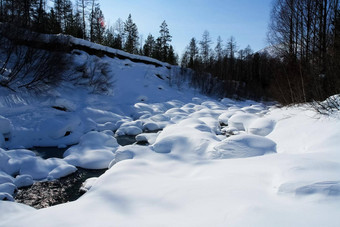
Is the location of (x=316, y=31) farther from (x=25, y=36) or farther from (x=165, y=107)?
(x=25, y=36)

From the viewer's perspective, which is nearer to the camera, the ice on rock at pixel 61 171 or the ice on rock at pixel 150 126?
the ice on rock at pixel 61 171

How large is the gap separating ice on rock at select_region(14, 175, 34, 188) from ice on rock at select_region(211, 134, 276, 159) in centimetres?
364

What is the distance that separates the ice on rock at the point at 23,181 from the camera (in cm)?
407

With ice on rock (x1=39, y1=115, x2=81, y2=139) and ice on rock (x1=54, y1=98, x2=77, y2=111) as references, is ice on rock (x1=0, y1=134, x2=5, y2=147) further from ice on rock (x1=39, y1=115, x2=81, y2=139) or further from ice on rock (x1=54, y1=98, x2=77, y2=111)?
ice on rock (x1=54, y1=98, x2=77, y2=111)

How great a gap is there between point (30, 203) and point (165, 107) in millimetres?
11500

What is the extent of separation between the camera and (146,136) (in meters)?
7.33

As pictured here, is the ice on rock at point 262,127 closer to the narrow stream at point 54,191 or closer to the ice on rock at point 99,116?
the narrow stream at point 54,191

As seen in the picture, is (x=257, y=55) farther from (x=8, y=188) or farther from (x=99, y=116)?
(x=8, y=188)

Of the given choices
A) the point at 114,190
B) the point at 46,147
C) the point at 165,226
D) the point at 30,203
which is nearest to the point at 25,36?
the point at 46,147

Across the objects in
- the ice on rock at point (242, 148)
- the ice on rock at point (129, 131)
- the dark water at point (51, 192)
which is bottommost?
the dark water at point (51, 192)

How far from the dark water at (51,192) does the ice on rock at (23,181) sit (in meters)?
0.11

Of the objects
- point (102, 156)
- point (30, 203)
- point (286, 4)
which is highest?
point (286, 4)

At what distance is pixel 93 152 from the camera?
5660mm

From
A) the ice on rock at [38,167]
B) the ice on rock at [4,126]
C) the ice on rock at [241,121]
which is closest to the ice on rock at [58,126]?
the ice on rock at [4,126]
